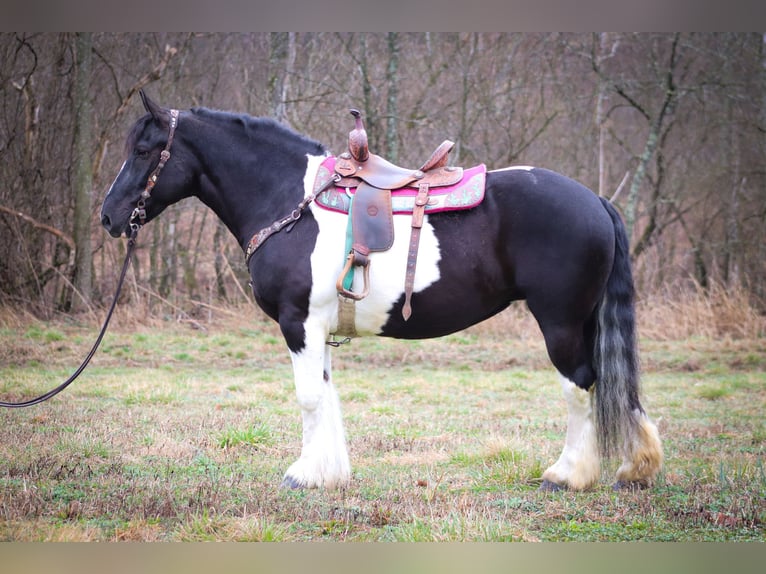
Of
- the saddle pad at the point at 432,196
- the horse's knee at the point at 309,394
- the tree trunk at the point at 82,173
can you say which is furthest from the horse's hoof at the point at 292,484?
the tree trunk at the point at 82,173

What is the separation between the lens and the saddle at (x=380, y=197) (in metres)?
3.51

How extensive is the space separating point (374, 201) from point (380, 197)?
38mm

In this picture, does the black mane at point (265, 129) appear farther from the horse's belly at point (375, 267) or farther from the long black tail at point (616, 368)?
the long black tail at point (616, 368)

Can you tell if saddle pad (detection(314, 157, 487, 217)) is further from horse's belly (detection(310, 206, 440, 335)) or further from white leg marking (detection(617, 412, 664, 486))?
white leg marking (detection(617, 412, 664, 486))

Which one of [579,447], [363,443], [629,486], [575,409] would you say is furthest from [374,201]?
[629,486]

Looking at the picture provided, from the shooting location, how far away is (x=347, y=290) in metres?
3.52

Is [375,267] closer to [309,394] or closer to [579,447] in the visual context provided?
[309,394]

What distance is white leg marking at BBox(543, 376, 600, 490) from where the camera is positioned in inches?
141

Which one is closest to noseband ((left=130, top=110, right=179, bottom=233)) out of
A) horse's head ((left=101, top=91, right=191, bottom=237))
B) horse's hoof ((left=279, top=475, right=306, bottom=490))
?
horse's head ((left=101, top=91, right=191, bottom=237))

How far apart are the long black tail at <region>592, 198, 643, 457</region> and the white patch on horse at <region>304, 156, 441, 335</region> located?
0.90 meters

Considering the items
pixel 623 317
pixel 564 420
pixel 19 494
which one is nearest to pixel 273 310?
pixel 19 494

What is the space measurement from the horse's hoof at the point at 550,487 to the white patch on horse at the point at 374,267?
3.79 ft

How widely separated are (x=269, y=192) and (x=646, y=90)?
27.6 ft

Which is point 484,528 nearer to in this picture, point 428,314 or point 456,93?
point 428,314
